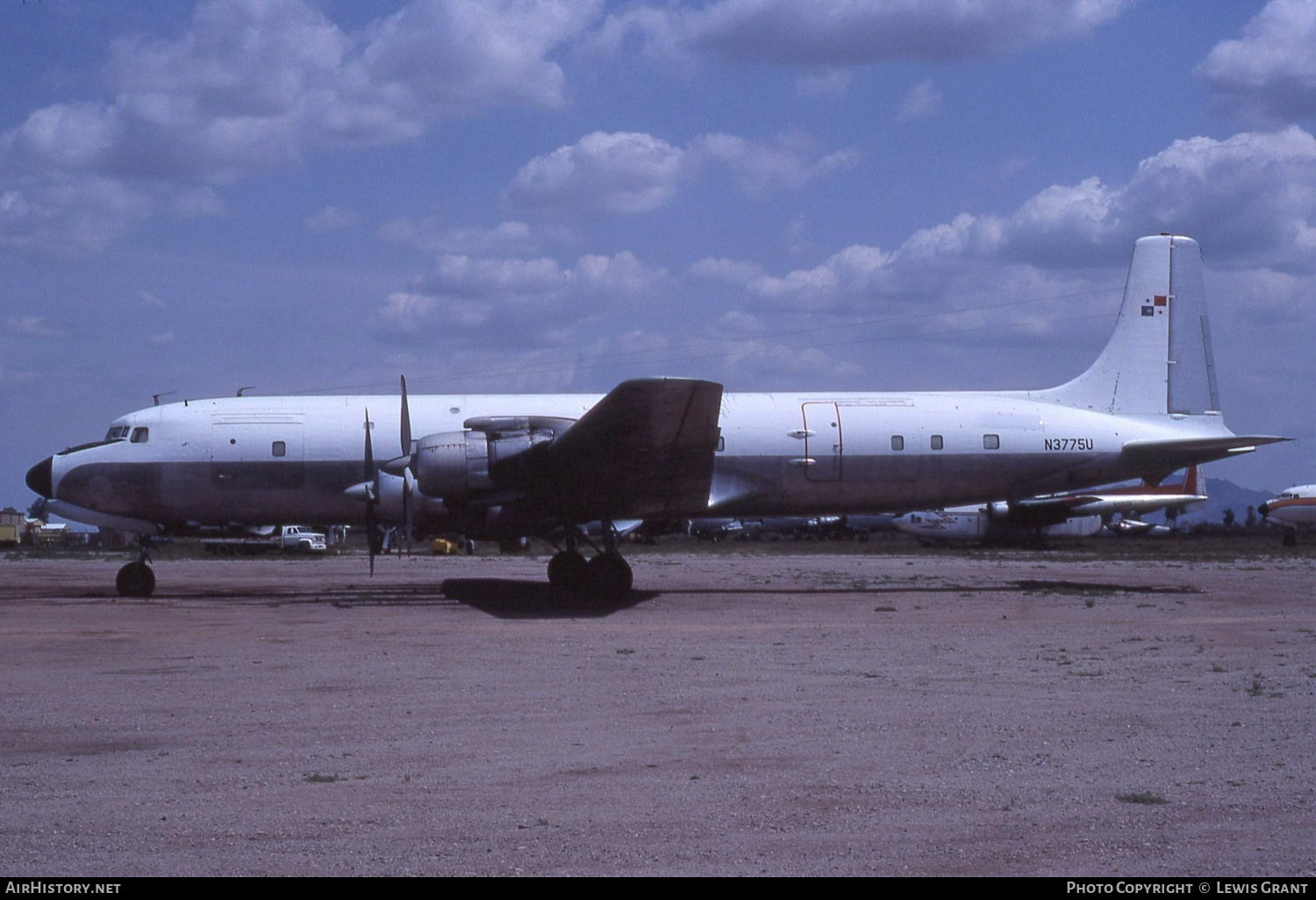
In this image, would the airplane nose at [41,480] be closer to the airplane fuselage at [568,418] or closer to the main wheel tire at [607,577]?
the airplane fuselage at [568,418]

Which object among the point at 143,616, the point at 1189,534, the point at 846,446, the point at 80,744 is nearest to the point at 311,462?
Result: the point at 143,616

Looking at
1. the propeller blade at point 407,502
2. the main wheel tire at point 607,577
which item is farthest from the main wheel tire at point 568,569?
the propeller blade at point 407,502

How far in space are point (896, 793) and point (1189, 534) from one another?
Result: 77.5 meters

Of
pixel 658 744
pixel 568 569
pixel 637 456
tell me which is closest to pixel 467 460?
pixel 637 456

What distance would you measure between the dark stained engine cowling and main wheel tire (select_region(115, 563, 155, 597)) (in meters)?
6.28

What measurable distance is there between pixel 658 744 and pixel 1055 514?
45.4m

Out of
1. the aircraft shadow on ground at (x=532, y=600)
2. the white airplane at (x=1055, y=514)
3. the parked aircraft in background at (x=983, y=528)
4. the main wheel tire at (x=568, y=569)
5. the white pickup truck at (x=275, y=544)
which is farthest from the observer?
the parked aircraft in background at (x=983, y=528)

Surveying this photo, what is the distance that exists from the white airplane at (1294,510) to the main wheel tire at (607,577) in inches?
1765

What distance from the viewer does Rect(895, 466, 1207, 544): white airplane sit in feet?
163

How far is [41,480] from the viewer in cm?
2139

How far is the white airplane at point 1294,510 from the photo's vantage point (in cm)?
5522

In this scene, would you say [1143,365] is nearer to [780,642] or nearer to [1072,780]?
[780,642]

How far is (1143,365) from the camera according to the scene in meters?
24.2

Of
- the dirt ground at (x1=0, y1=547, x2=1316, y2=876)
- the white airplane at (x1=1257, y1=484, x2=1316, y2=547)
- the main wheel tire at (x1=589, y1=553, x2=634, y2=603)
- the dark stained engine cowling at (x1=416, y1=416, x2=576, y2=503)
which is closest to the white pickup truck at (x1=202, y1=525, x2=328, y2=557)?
the main wheel tire at (x1=589, y1=553, x2=634, y2=603)
